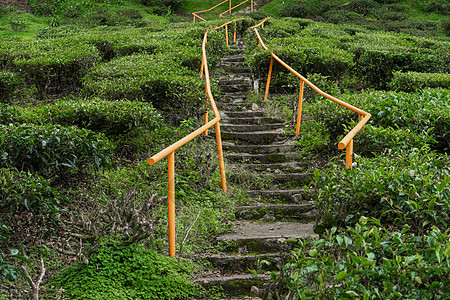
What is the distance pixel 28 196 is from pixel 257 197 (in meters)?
2.85

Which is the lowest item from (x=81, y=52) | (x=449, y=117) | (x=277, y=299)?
(x=277, y=299)

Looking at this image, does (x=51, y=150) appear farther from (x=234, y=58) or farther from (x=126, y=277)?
(x=234, y=58)

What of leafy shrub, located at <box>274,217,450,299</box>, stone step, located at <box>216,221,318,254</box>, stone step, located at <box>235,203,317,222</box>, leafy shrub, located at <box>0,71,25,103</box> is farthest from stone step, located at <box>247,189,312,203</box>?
leafy shrub, located at <box>0,71,25,103</box>

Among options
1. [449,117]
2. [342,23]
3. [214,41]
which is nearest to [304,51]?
[214,41]

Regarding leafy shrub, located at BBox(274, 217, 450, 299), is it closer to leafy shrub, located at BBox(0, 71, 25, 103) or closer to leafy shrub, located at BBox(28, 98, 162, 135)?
leafy shrub, located at BBox(28, 98, 162, 135)

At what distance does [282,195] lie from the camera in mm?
5488

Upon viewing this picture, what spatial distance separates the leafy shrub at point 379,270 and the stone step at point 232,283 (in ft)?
4.00

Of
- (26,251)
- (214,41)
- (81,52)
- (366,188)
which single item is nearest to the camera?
(366,188)

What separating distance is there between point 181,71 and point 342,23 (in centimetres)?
1325

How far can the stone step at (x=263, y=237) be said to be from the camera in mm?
4363

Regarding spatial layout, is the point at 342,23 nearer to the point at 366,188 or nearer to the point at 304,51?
the point at 304,51

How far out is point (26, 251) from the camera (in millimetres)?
4129

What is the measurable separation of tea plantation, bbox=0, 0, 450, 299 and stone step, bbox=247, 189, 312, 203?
16 centimetres

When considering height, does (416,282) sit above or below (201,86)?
below
